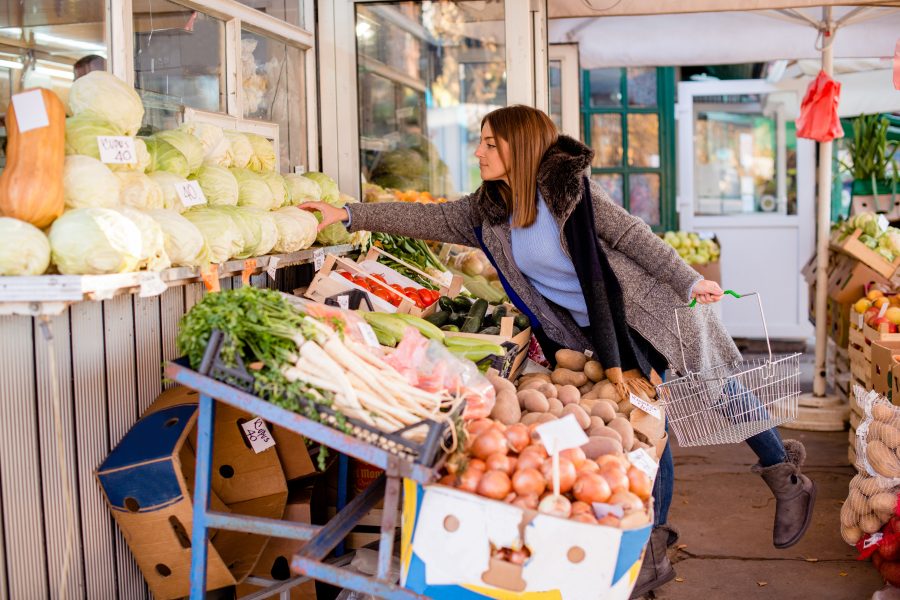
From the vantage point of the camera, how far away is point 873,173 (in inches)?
332

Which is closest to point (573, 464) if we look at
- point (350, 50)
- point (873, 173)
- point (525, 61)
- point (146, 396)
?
point (146, 396)

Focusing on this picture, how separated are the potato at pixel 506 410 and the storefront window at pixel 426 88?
2678 millimetres

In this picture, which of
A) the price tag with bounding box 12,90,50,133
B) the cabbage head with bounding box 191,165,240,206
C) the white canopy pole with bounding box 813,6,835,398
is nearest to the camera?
the price tag with bounding box 12,90,50,133

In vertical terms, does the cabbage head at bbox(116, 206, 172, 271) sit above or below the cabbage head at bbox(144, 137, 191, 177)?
below

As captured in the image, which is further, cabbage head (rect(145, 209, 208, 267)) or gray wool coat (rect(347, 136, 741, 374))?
gray wool coat (rect(347, 136, 741, 374))

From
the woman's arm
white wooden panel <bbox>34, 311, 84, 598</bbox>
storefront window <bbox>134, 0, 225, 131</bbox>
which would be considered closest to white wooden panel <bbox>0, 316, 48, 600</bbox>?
white wooden panel <bbox>34, 311, 84, 598</bbox>

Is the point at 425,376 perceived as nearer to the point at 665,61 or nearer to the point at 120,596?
the point at 120,596

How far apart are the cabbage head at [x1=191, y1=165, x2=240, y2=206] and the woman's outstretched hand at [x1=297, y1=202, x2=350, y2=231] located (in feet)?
1.83

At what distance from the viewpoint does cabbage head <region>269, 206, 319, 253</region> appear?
12.3 ft

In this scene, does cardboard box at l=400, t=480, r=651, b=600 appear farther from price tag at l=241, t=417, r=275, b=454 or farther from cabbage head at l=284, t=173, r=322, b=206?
cabbage head at l=284, t=173, r=322, b=206

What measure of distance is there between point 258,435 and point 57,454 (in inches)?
29.2

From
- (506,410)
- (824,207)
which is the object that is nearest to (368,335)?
(506,410)

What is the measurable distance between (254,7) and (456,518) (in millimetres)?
3032

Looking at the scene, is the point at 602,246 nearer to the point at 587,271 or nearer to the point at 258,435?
the point at 587,271
